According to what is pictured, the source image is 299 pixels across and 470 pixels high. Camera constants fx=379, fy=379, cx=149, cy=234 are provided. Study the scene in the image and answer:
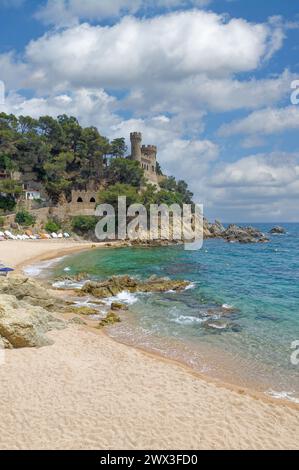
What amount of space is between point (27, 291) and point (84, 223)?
47518mm

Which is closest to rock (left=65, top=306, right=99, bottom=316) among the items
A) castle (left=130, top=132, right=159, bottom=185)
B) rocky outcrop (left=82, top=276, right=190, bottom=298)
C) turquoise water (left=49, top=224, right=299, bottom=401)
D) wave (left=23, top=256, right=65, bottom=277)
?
turquoise water (left=49, top=224, right=299, bottom=401)

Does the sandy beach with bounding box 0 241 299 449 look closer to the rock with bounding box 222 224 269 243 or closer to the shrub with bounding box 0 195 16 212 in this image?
the shrub with bounding box 0 195 16 212

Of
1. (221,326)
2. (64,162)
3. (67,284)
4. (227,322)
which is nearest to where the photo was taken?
(221,326)

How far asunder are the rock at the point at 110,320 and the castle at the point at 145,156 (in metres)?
70.5

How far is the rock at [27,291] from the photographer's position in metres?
18.6

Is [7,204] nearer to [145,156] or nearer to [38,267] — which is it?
[38,267]

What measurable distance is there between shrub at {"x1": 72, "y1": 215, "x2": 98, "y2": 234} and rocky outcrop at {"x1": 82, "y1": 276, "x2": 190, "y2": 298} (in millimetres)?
39222

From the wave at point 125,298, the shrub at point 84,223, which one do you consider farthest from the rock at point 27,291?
the shrub at point 84,223

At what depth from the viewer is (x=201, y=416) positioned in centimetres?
905

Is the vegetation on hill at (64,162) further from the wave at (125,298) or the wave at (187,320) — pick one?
the wave at (187,320)

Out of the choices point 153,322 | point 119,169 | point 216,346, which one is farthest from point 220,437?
point 119,169

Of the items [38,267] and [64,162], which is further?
[64,162]

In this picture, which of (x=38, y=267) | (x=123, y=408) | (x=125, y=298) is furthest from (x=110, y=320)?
(x=38, y=267)

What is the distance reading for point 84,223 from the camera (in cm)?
6606
